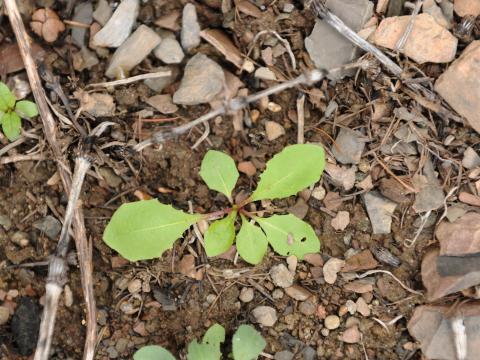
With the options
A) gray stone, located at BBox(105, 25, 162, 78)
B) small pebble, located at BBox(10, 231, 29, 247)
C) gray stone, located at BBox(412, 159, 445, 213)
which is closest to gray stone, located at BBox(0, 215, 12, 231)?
small pebble, located at BBox(10, 231, 29, 247)

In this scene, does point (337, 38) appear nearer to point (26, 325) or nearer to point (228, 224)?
point (228, 224)

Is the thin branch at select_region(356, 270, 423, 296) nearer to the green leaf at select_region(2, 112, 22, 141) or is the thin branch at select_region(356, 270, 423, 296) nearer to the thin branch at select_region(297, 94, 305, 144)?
the thin branch at select_region(297, 94, 305, 144)

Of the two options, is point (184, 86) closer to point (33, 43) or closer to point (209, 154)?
→ point (209, 154)

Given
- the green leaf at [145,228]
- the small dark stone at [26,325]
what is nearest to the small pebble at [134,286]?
the green leaf at [145,228]

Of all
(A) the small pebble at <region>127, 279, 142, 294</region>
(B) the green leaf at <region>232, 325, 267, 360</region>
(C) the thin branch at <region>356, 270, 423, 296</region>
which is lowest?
(B) the green leaf at <region>232, 325, 267, 360</region>

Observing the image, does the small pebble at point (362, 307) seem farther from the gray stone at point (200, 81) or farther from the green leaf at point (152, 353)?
the gray stone at point (200, 81)

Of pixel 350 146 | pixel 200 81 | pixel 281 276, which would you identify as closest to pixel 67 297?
pixel 281 276
